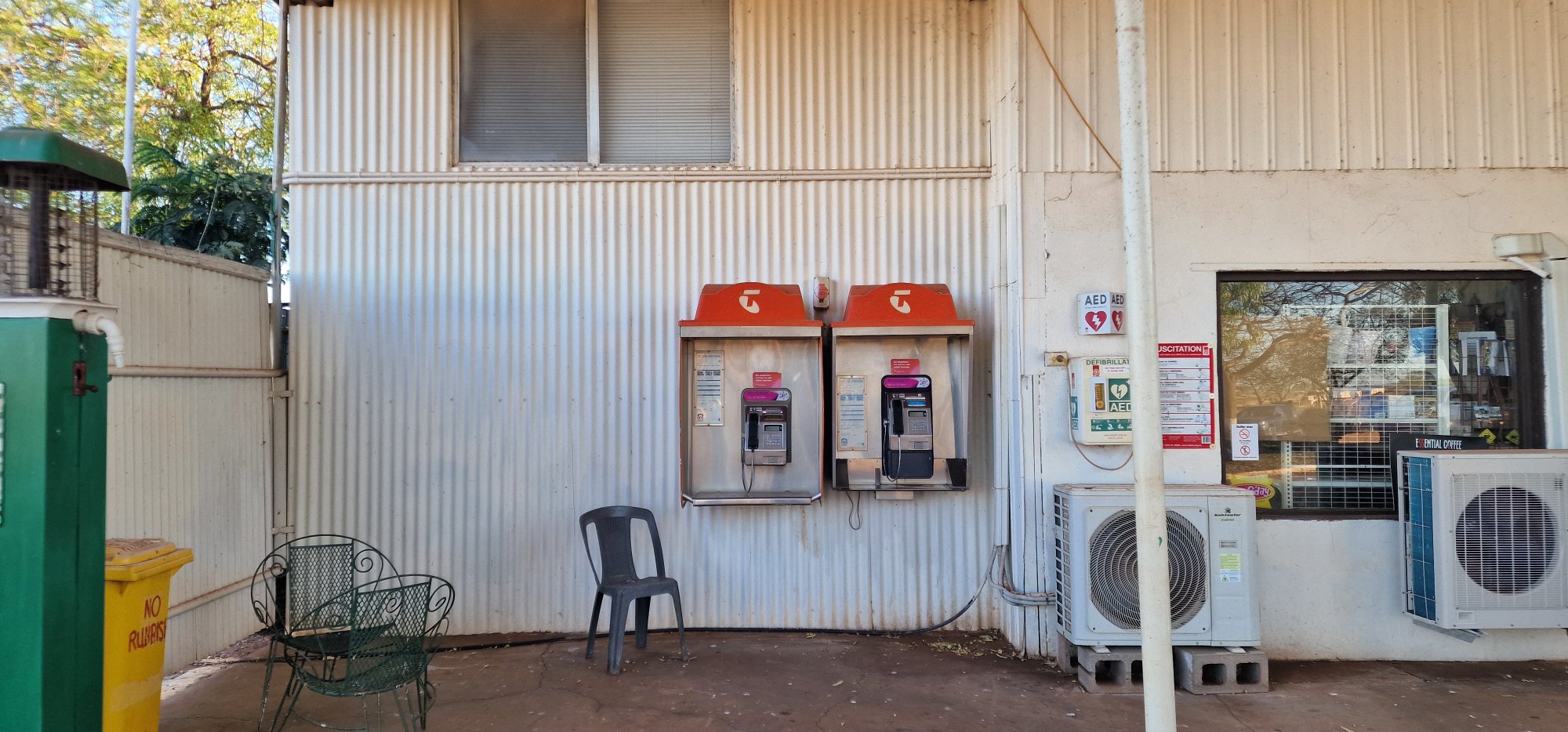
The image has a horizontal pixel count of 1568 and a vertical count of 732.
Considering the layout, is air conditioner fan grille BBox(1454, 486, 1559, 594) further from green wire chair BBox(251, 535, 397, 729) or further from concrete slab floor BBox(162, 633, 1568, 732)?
green wire chair BBox(251, 535, 397, 729)

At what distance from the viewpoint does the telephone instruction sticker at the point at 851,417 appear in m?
5.14

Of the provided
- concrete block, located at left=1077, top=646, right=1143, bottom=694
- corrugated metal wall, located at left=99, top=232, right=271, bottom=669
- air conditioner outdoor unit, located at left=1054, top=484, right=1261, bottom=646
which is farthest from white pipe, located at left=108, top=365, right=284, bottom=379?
concrete block, located at left=1077, top=646, right=1143, bottom=694

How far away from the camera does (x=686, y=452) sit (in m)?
5.21

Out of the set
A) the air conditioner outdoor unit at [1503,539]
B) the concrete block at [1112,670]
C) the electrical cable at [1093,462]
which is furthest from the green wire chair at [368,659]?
the air conditioner outdoor unit at [1503,539]

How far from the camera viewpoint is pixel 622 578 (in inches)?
190

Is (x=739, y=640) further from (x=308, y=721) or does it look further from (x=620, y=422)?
(x=308, y=721)

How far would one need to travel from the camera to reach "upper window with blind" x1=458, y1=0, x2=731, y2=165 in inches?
221

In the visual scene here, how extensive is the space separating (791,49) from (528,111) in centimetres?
186

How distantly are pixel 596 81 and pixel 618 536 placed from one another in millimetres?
3073

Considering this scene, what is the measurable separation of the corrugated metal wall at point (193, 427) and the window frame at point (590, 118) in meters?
1.52

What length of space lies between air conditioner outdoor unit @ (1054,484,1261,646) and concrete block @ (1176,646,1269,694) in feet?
0.19

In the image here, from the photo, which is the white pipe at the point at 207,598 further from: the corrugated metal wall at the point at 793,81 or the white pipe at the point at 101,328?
the corrugated metal wall at the point at 793,81

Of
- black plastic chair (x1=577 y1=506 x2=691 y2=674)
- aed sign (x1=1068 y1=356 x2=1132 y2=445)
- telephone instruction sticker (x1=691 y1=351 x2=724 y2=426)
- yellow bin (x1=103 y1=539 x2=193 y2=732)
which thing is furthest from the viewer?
telephone instruction sticker (x1=691 y1=351 x2=724 y2=426)

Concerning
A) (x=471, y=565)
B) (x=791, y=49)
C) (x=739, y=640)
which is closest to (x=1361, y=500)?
(x=739, y=640)
